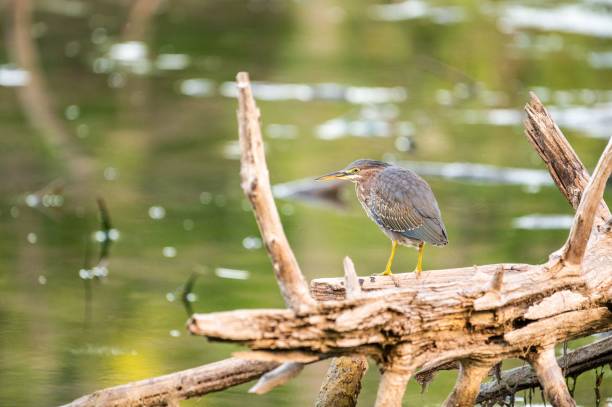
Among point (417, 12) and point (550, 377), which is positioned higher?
point (417, 12)

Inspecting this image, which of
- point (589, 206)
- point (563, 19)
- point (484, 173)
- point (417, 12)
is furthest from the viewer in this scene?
point (417, 12)

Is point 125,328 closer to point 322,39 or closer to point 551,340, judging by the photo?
point 551,340

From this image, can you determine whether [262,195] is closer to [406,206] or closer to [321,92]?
[406,206]

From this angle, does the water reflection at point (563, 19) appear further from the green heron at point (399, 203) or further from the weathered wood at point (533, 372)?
the weathered wood at point (533, 372)

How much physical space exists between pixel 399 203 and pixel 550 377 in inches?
53.8

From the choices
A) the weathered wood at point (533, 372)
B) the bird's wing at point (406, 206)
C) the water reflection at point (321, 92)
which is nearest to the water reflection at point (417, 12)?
the water reflection at point (321, 92)

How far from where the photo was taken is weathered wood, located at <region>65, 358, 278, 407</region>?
5852 mm

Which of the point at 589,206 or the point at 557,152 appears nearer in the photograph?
the point at 589,206

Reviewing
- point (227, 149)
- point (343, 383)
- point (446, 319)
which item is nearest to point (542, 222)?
point (227, 149)

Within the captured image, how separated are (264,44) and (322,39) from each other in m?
1.17

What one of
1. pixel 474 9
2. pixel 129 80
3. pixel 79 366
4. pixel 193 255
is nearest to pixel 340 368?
pixel 79 366

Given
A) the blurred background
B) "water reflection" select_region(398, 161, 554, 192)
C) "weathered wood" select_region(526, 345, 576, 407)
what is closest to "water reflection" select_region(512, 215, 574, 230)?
the blurred background

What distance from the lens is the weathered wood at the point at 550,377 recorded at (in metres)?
5.83

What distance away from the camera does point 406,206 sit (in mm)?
6836
